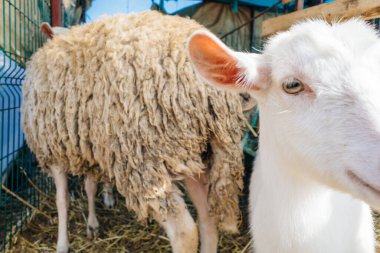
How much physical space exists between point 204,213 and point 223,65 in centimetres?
153

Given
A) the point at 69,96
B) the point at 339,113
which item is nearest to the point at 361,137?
the point at 339,113

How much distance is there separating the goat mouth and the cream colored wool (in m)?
1.21

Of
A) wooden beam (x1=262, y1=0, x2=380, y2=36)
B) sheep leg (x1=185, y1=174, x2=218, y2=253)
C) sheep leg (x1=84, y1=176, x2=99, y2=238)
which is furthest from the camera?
sheep leg (x1=84, y1=176, x2=99, y2=238)

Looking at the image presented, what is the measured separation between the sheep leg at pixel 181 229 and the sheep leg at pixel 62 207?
1378 mm

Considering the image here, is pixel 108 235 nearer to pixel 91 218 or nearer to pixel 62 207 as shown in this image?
pixel 91 218

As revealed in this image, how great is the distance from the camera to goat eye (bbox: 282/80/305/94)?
1513mm

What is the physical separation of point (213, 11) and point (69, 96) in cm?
708

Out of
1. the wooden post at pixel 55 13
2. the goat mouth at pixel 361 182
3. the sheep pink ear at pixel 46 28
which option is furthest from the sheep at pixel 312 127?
the wooden post at pixel 55 13

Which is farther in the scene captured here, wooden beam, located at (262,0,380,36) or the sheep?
wooden beam, located at (262,0,380,36)

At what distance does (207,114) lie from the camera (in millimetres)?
2438

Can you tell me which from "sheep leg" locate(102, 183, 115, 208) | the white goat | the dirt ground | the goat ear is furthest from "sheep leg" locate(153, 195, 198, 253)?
"sheep leg" locate(102, 183, 115, 208)

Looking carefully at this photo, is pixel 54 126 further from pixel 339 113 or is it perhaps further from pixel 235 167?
pixel 339 113

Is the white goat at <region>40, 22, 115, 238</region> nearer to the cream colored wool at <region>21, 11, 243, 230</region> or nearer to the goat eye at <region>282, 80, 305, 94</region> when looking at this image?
the cream colored wool at <region>21, 11, 243, 230</region>

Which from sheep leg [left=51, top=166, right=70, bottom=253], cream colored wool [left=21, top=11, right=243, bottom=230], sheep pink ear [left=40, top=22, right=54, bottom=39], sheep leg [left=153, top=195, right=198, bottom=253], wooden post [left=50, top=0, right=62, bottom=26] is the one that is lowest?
sheep leg [left=51, top=166, right=70, bottom=253]
